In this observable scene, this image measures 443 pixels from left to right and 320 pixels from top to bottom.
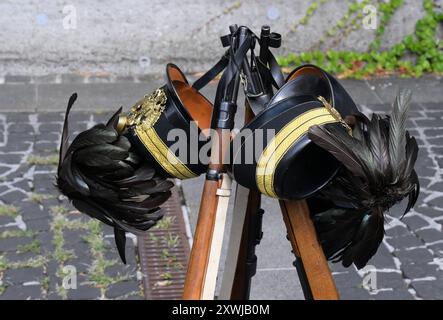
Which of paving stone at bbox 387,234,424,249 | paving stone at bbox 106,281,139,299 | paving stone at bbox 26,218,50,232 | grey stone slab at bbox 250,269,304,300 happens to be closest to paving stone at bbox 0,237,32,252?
paving stone at bbox 26,218,50,232

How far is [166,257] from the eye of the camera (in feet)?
13.6

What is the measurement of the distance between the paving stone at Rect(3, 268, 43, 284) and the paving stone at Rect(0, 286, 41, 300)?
64 mm

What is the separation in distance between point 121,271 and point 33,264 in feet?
1.53

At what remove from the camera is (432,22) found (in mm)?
6645

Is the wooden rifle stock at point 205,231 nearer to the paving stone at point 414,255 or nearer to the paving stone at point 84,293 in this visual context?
the paving stone at point 84,293

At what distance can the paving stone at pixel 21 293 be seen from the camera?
3756 millimetres

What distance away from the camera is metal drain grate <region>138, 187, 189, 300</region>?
3877 millimetres

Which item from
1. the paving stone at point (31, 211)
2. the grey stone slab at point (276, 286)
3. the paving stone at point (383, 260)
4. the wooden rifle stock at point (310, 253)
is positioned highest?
the wooden rifle stock at point (310, 253)

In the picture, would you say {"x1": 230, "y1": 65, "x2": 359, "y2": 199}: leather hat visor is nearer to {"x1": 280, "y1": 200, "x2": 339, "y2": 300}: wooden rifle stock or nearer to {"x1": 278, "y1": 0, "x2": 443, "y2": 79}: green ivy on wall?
{"x1": 280, "y1": 200, "x2": 339, "y2": 300}: wooden rifle stock

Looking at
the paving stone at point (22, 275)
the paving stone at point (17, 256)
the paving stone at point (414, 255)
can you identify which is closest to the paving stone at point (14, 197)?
the paving stone at point (17, 256)

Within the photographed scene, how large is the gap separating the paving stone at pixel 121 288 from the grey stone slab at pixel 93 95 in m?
2.20
